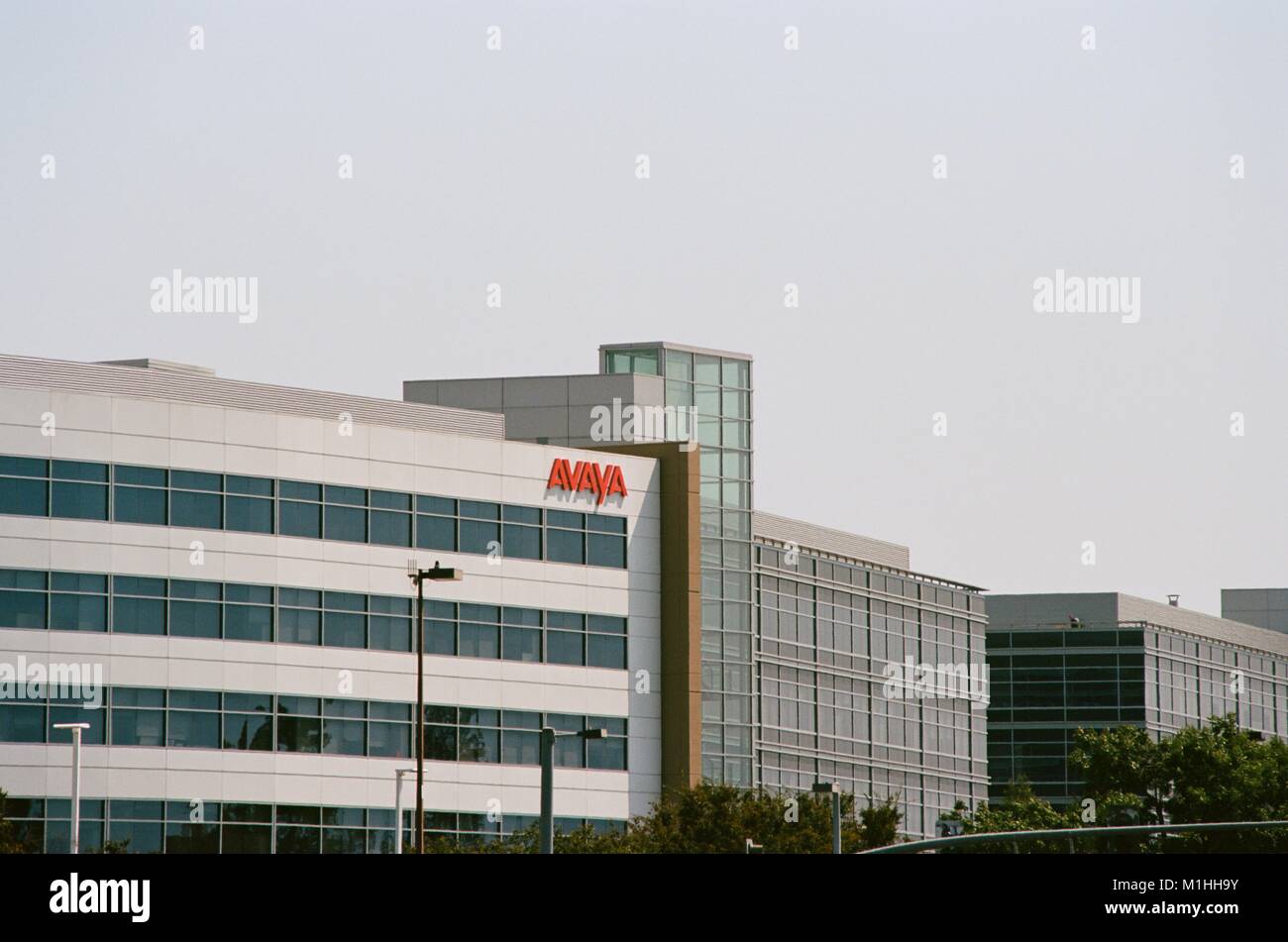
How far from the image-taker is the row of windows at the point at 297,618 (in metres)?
67.6

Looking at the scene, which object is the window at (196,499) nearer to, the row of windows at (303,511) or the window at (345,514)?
the row of windows at (303,511)

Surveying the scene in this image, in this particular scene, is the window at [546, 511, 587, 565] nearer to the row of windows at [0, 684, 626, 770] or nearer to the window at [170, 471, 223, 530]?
the row of windows at [0, 684, 626, 770]

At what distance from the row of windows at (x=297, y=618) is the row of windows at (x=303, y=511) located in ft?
6.59

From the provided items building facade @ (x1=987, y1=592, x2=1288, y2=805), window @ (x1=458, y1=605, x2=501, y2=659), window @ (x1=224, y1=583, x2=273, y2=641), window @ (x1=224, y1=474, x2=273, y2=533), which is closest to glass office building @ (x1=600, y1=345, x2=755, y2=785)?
window @ (x1=458, y1=605, x2=501, y2=659)

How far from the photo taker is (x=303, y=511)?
73250 millimetres

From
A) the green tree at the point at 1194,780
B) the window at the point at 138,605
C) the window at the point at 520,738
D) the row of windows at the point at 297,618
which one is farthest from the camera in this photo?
the green tree at the point at 1194,780

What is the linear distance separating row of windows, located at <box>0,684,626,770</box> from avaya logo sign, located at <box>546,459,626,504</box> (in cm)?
833

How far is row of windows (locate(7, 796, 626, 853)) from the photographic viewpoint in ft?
217

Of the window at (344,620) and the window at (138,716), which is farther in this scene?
the window at (344,620)

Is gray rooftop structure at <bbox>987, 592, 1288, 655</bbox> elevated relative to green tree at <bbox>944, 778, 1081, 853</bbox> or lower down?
elevated

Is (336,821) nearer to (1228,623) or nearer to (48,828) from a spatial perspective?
(48,828)

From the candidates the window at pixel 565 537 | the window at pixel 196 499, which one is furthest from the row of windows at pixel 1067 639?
the window at pixel 196 499

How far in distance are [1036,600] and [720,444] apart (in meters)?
44.3
